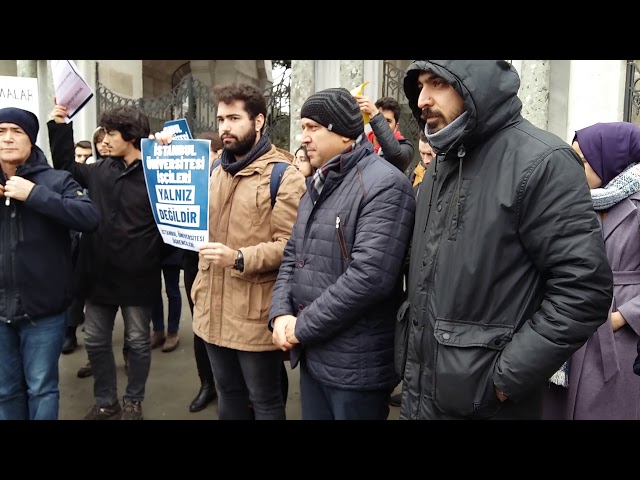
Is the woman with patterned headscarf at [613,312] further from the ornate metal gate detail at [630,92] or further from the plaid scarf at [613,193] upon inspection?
the ornate metal gate detail at [630,92]

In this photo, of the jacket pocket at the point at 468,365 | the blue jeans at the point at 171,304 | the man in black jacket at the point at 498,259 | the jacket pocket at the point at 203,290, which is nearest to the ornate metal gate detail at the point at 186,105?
the blue jeans at the point at 171,304

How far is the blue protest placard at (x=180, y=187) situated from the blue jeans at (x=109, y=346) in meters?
1.04

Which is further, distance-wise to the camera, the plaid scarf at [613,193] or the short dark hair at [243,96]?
the short dark hair at [243,96]

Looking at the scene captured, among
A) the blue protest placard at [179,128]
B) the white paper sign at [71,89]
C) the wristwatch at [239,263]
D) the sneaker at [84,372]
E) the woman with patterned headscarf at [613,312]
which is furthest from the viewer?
the sneaker at [84,372]

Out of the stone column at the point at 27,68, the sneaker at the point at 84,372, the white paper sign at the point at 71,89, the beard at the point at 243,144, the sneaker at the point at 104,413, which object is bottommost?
the sneaker at the point at 84,372

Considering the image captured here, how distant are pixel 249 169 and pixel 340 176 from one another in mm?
664

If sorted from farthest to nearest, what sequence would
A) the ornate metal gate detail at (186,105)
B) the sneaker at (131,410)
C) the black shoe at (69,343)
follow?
the ornate metal gate detail at (186,105), the black shoe at (69,343), the sneaker at (131,410)

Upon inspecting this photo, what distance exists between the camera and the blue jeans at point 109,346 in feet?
11.7

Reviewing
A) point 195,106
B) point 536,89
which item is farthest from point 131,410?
point 195,106

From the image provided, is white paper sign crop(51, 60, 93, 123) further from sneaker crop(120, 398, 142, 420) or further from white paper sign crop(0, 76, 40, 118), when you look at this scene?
sneaker crop(120, 398, 142, 420)

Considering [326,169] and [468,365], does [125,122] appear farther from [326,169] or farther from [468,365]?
[468,365]

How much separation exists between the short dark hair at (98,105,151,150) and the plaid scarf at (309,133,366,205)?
162 cm

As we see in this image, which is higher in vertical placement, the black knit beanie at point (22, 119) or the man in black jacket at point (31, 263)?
the black knit beanie at point (22, 119)
